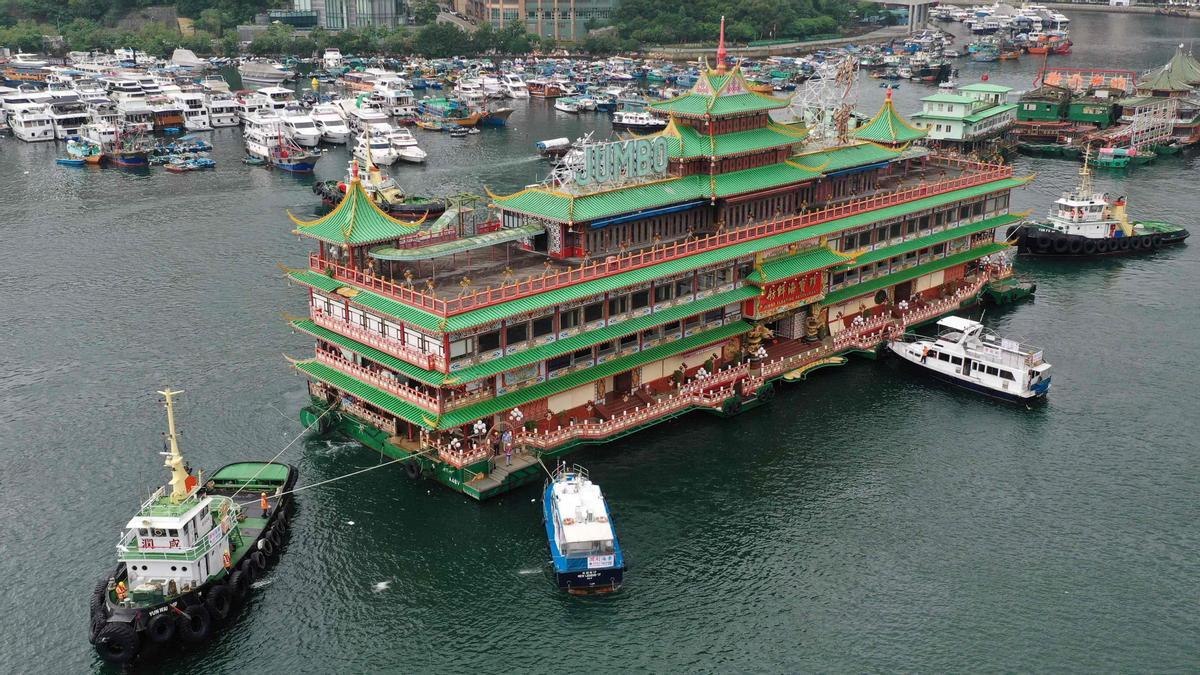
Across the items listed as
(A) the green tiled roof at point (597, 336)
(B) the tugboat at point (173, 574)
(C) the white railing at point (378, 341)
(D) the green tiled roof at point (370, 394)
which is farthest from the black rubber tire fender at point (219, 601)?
(C) the white railing at point (378, 341)

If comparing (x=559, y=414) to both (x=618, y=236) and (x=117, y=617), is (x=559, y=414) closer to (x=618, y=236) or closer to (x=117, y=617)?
(x=618, y=236)

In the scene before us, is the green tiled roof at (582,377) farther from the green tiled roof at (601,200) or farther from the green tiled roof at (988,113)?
the green tiled roof at (988,113)

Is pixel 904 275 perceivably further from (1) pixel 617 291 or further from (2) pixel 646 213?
(1) pixel 617 291

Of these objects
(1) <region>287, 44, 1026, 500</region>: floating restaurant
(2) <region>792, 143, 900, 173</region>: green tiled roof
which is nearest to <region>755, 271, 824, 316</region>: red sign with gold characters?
(1) <region>287, 44, 1026, 500</region>: floating restaurant

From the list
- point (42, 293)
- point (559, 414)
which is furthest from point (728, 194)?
point (42, 293)

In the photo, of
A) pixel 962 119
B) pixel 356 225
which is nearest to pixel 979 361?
pixel 356 225
